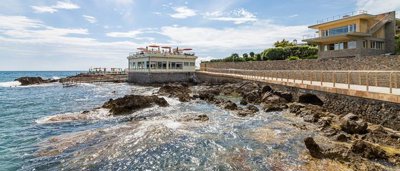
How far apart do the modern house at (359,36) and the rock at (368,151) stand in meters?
28.2

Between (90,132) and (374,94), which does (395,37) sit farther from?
(90,132)

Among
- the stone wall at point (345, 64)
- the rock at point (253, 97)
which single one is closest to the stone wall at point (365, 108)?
the rock at point (253, 97)

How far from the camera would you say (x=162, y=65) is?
47.4 m

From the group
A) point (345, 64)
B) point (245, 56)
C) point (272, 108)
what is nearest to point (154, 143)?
point (272, 108)

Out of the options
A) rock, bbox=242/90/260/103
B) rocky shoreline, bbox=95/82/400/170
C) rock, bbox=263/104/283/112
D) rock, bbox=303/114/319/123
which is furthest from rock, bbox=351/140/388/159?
rock, bbox=242/90/260/103

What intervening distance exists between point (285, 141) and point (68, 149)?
8.88 meters

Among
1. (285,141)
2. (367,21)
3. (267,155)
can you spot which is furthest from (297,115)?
(367,21)

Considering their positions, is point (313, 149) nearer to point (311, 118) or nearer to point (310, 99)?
point (311, 118)

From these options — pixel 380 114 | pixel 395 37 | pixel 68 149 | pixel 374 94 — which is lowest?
pixel 68 149

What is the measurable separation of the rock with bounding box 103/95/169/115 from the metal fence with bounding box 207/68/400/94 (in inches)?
468

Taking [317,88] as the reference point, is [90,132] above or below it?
below

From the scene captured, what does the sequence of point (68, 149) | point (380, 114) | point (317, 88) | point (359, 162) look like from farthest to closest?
point (317, 88) < point (380, 114) < point (68, 149) < point (359, 162)

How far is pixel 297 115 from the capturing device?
16.8 metres

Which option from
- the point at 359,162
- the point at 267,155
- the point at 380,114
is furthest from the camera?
the point at 380,114
